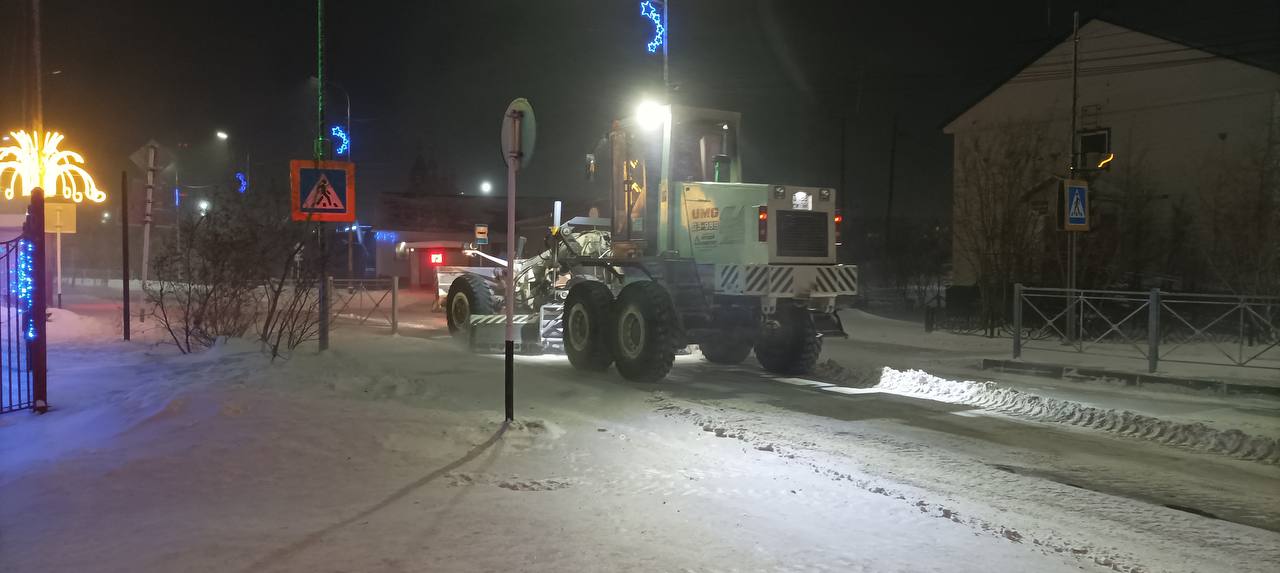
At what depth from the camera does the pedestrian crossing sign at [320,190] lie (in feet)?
37.2

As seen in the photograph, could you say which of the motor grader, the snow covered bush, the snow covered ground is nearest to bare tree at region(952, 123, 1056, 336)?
the motor grader

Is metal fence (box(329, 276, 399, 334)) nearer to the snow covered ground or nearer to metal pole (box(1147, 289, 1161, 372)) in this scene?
the snow covered ground

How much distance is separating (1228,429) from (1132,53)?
22559mm

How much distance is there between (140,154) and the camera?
2083 centimetres

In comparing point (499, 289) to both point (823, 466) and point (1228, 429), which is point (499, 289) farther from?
point (1228, 429)

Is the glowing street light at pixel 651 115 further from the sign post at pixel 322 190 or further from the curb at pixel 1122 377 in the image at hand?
the curb at pixel 1122 377

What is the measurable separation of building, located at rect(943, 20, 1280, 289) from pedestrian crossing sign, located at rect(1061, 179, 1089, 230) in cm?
360

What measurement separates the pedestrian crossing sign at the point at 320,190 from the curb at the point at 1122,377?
11152 millimetres

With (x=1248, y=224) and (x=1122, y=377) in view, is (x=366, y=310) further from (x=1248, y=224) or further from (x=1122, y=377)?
(x=1248, y=224)

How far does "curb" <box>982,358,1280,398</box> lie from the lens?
1187 cm

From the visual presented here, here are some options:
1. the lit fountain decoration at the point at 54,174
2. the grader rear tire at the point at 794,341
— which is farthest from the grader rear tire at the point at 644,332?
the lit fountain decoration at the point at 54,174

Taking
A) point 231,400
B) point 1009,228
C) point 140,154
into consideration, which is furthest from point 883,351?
point 140,154

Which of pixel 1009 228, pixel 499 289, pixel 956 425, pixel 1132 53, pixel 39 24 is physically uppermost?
pixel 1132 53

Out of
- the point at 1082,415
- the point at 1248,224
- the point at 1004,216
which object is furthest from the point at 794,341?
the point at 1248,224
